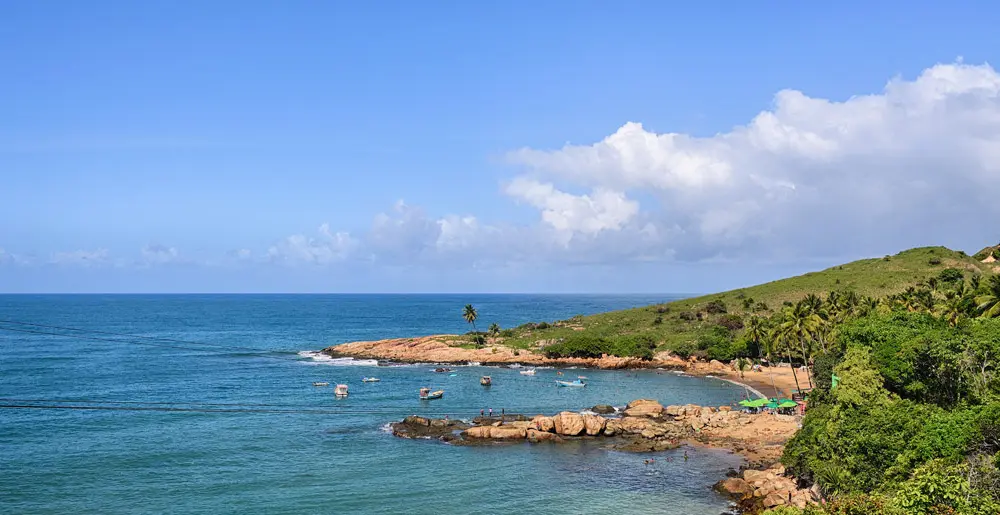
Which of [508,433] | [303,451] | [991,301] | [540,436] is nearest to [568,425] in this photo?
[540,436]

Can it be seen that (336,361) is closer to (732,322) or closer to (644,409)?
(644,409)

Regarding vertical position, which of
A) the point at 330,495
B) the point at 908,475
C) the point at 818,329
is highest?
the point at 818,329

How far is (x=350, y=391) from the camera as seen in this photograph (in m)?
99.1

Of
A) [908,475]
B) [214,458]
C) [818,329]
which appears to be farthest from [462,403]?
[908,475]

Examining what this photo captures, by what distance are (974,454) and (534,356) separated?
98.0 meters

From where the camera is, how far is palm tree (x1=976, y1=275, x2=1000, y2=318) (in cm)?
6263

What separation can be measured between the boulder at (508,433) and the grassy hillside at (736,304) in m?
63.9

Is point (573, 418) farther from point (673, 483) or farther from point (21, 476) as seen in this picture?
point (21, 476)

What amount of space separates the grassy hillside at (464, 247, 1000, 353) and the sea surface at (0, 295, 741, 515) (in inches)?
973

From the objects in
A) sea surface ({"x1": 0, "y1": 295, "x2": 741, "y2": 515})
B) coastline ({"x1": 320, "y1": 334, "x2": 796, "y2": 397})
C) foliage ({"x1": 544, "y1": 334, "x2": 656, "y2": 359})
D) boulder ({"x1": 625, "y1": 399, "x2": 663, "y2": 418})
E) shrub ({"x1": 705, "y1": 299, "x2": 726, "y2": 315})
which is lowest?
sea surface ({"x1": 0, "y1": 295, "x2": 741, "y2": 515})


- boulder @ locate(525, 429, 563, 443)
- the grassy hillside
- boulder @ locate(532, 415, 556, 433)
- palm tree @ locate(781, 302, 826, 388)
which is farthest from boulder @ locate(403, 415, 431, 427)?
the grassy hillside

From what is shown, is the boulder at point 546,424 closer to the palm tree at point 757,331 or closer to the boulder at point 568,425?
the boulder at point 568,425

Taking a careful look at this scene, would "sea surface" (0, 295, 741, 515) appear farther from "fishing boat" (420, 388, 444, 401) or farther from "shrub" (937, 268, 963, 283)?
"shrub" (937, 268, 963, 283)

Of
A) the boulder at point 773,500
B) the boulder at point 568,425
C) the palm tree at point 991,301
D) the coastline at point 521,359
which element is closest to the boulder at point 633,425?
the boulder at point 568,425
